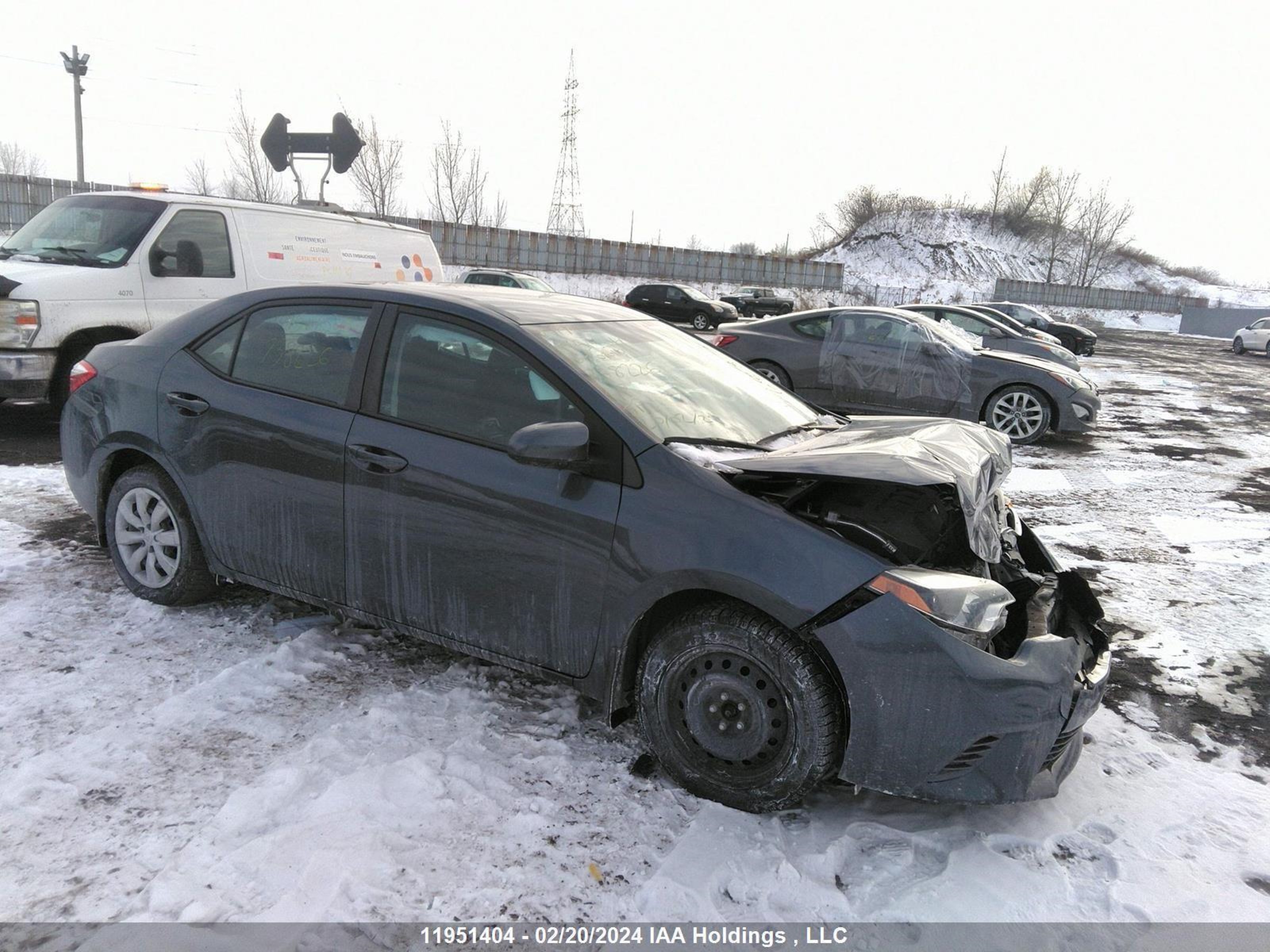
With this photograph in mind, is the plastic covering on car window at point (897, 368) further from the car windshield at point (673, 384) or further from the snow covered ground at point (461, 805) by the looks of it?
the car windshield at point (673, 384)

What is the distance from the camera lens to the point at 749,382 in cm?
380

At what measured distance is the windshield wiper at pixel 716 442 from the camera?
2.90 m

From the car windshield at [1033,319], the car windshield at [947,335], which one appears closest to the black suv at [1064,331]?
the car windshield at [1033,319]

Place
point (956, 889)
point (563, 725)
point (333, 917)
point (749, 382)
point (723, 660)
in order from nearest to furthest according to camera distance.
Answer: point (333, 917) < point (956, 889) < point (723, 660) < point (563, 725) < point (749, 382)

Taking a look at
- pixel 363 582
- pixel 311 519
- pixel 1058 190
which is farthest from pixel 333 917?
pixel 1058 190

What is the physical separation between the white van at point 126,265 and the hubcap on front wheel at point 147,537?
293 centimetres

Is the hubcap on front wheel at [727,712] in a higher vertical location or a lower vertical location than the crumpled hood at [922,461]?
lower

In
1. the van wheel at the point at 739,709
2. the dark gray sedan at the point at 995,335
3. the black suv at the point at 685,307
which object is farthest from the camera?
the black suv at the point at 685,307

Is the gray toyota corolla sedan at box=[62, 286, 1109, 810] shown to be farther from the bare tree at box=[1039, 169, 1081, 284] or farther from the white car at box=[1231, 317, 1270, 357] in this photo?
the bare tree at box=[1039, 169, 1081, 284]

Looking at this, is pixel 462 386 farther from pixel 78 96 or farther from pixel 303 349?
pixel 78 96

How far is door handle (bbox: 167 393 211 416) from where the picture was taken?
143 inches

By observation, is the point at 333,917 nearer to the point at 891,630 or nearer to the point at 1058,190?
the point at 891,630

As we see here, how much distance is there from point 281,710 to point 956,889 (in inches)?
92.4

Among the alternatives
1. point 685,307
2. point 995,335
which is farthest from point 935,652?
point 685,307
